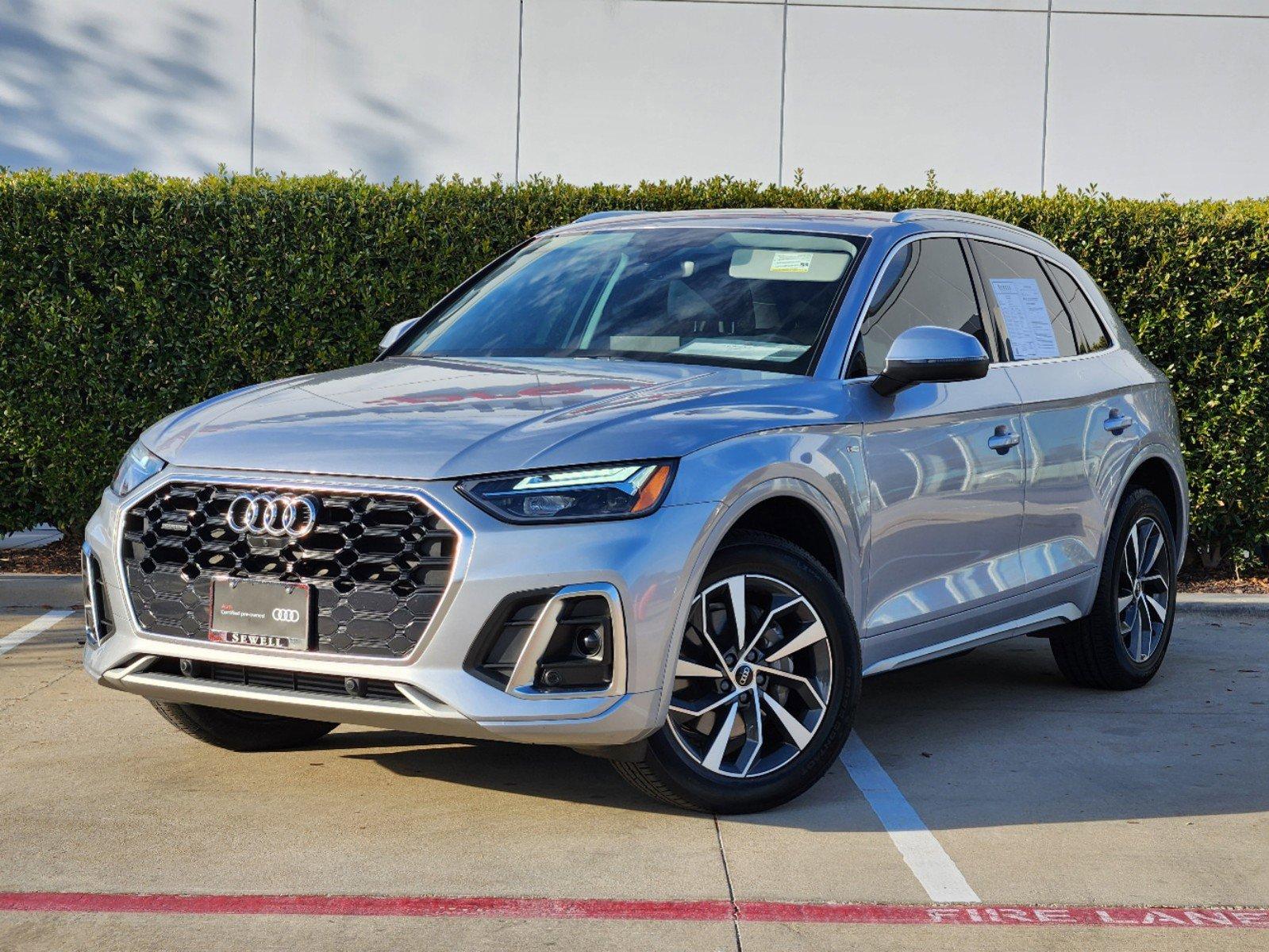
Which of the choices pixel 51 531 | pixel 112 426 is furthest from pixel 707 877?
pixel 51 531

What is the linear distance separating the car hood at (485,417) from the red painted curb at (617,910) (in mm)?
1059

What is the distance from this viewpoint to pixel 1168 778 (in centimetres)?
539

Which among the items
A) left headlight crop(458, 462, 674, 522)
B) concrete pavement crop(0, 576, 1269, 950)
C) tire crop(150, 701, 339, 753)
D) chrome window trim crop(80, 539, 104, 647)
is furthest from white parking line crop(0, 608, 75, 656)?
left headlight crop(458, 462, 674, 522)

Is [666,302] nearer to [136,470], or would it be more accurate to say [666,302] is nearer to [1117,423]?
[136,470]

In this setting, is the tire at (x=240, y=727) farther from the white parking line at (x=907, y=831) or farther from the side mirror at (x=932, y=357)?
the side mirror at (x=932, y=357)

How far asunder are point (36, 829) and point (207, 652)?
0.71m

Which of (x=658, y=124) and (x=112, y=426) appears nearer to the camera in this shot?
(x=112, y=426)

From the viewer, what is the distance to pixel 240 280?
30.0 ft

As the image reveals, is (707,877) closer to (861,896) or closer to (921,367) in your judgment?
(861,896)

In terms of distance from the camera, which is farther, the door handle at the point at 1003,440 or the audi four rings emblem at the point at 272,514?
the door handle at the point at 1003,440

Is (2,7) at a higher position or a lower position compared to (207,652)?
higher

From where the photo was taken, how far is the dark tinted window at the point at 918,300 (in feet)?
17.6

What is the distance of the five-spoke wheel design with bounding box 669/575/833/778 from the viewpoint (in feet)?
14.9

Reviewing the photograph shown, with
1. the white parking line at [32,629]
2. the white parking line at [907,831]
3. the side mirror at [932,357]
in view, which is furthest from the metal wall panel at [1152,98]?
the white parking line at [907,831]
